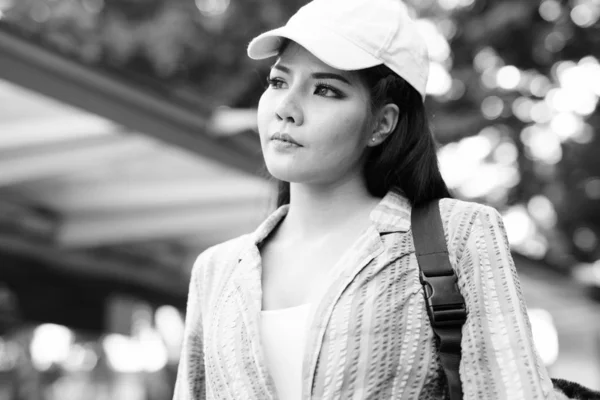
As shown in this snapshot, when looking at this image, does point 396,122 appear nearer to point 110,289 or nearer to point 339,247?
point 339,247

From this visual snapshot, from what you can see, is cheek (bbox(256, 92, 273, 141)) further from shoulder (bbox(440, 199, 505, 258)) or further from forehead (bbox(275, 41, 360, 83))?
shoulder (bbox(440, 199, 505, 258))

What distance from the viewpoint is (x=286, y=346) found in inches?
65.9

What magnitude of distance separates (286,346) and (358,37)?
1.95ft

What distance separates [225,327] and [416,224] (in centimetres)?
42

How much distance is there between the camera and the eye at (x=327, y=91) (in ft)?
5.69

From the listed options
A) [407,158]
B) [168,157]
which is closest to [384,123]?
[407,158]

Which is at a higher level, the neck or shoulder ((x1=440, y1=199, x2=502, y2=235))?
the neck

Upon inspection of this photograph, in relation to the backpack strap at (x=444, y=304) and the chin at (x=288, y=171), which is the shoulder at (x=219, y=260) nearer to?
the chin at (x=288, y=171)

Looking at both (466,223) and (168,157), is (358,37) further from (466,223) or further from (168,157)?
(168,157)

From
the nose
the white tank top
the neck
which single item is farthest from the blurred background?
the white tank top

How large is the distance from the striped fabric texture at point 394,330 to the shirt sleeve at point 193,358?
152mm

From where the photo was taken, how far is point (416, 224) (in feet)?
5.71

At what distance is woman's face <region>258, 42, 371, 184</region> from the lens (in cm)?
171

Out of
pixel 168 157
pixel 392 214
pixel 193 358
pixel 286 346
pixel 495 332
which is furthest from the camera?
pixel 168 157
